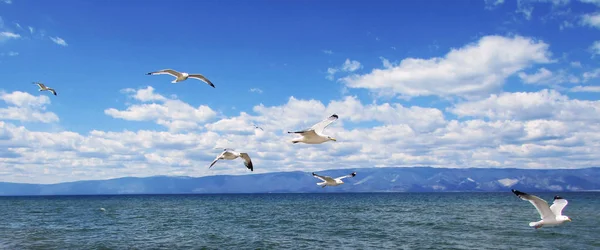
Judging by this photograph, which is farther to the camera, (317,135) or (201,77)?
(201,77)

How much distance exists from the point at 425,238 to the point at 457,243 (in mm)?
2788

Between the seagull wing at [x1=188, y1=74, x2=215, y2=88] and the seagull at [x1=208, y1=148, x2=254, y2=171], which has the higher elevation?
the seagull wing at [x1=188, y1=74, x2=215, y2=88]

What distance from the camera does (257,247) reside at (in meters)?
27.6

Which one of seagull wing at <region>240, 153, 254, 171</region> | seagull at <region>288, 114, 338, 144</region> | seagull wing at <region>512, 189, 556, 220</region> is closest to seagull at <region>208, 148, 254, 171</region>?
seagull wing at <region>240, 153, 254, 171</region>

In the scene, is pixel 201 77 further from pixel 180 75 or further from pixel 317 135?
pixel 317 135

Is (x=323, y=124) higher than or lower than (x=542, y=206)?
higher

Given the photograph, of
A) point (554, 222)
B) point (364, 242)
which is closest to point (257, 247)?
point (364, 242)

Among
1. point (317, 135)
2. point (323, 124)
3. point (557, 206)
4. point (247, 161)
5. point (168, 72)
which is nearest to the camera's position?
point (317, 135)

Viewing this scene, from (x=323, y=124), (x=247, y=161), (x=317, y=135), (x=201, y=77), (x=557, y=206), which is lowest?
(x=557, y=206)

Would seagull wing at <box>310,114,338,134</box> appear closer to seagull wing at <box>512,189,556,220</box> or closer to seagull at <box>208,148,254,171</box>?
seagull at <box>208,148,254,171</box>

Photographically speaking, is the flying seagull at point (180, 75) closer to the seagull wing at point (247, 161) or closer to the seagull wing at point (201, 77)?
the seagull wing at point (201, 77)

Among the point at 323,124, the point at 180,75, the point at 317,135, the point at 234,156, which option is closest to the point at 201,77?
the point at 180,75

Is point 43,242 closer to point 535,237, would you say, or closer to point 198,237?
point 198,237

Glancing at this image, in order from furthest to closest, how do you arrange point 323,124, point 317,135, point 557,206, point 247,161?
point 247,161 < point 557,206 < point 323,124 < point 317,135
